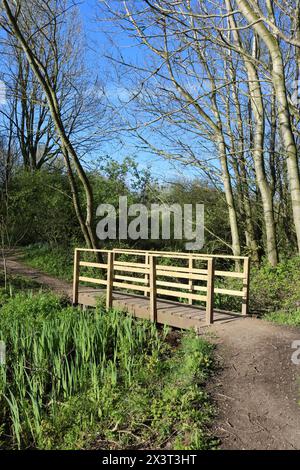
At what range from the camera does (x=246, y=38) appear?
12891 mm

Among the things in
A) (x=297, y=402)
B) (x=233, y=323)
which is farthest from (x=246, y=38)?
(x=297, y=402)

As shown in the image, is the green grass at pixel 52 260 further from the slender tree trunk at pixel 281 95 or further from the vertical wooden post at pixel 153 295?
the slender tree trunk at pixel 281 95

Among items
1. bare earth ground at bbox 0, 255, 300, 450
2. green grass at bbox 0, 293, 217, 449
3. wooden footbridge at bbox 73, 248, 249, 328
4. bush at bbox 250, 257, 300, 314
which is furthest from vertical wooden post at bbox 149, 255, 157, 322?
bush at bbox 250, 257, 300, 314

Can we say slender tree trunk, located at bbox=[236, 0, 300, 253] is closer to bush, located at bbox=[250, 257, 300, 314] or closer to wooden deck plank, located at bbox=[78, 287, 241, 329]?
bush, located at bbox=[250, 257, 300, 314]

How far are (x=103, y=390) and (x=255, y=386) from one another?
1451 millimetres

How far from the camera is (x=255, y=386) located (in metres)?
4.18

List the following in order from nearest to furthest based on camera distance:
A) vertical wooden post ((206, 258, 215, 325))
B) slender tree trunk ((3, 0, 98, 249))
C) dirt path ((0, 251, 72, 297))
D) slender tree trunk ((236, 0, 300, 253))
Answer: vertical wooden post ((206, 258, 215, 325)) < slender tree trunk ((236, 0, 300, 253)) < slender tree trunk ((3, 0, 98, 249)) < dirt path ((0, 251, 72, 297))

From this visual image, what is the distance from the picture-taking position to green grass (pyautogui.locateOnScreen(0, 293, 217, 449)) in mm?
3486

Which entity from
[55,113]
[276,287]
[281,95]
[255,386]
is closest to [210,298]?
[255,386]

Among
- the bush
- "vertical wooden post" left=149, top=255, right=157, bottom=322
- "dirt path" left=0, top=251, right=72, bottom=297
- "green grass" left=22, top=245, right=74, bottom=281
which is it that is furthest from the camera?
"green grass" left=22, top=245, right=74, bottom=281

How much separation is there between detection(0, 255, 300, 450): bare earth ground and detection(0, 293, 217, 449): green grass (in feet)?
0.60

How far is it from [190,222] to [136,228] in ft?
7.62

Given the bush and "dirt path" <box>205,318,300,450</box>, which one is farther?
the bush

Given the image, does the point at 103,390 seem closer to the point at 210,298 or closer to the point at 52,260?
the point at 210,298
